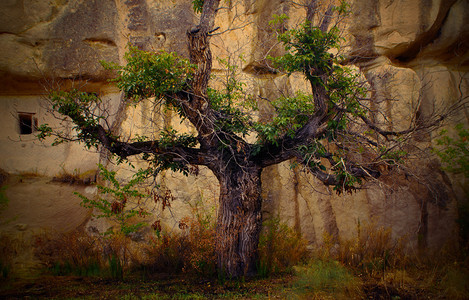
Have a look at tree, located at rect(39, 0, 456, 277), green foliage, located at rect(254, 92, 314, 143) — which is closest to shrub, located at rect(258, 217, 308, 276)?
tree, located at rect(39, 0, 456, 277)

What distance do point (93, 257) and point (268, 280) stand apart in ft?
12.8

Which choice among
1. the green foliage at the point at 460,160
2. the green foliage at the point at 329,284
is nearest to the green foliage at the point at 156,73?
the green foliage at the point at 329,284

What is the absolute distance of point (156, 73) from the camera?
5.81m

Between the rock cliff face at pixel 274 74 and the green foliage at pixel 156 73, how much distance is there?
2795 mm

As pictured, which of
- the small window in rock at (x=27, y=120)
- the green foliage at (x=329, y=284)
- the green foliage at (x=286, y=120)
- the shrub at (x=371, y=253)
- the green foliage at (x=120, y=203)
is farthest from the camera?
the small window in rock at (x=27, y=120)

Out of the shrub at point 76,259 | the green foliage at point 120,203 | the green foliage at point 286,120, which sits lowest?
the shrub at point 76,259

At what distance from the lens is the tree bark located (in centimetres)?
640

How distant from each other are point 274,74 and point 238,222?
240 inches

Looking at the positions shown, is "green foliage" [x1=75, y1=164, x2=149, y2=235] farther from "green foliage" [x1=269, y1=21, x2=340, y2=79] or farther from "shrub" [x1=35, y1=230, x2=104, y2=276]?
"green foliage" [x1=269, y1=21, x2=340, y2=79]

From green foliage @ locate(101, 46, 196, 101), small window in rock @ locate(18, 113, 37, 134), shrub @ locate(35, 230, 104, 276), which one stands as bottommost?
shrub @ locate(35, 230, 104, 276)

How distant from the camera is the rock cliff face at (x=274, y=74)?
8.74 metres

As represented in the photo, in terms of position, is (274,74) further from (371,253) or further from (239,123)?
(371,253)

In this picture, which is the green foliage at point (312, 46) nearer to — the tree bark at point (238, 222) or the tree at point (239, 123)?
the tree at point (239, 123)

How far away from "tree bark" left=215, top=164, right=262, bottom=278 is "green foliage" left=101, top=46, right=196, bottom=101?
2.02m
